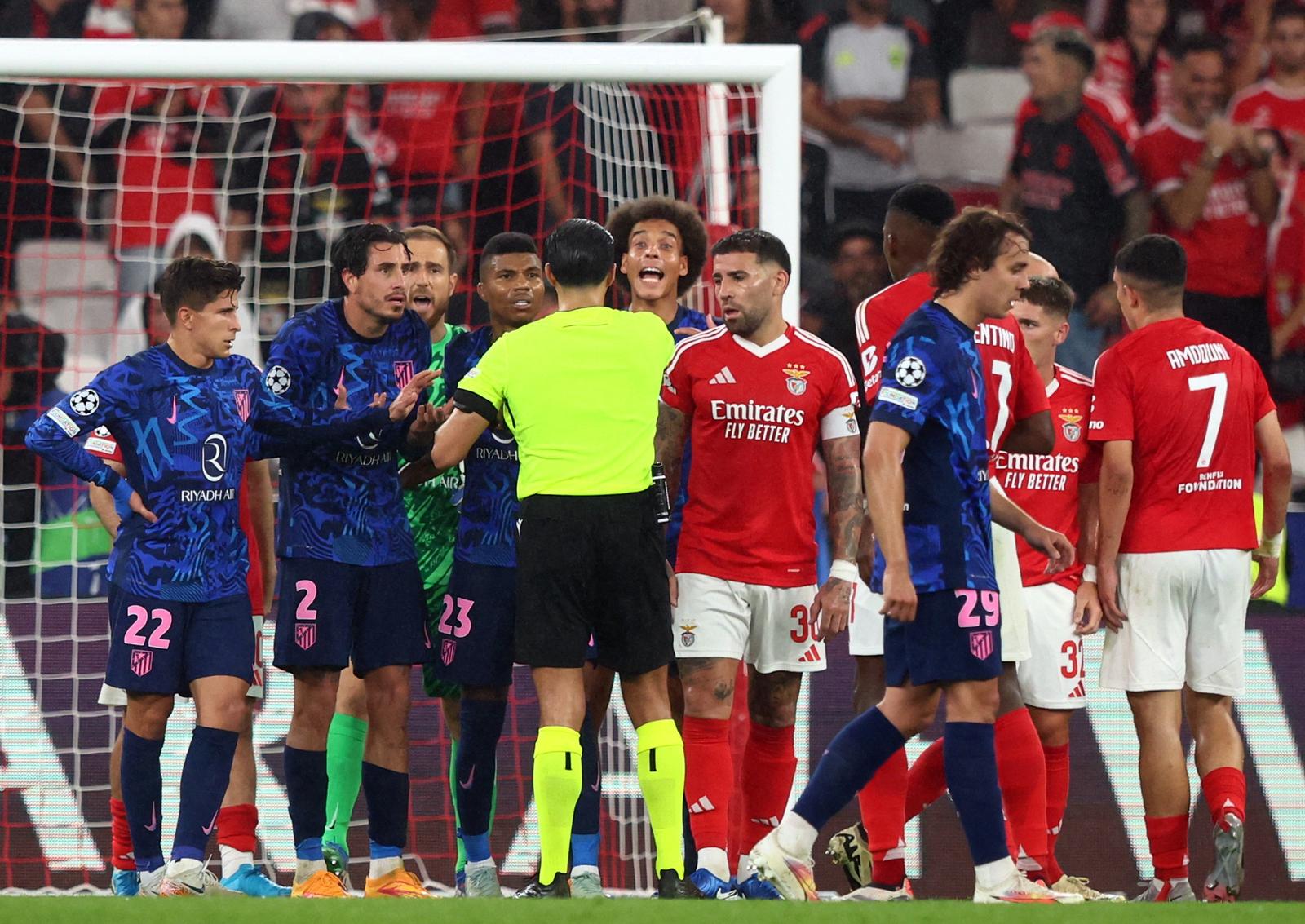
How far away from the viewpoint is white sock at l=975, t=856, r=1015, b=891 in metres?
4.55

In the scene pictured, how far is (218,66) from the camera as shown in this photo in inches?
248

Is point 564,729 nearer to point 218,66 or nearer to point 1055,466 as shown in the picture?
point 1055,466

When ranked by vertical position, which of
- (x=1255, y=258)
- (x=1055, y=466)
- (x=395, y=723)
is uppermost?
(x=1255, y=258)

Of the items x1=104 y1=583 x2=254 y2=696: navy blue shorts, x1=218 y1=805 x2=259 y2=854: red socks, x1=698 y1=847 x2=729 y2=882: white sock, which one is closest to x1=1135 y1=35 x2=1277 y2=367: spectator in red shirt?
x1=698 y1=847 x2=729 y2=882: white sock

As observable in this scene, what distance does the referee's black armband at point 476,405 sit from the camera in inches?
191

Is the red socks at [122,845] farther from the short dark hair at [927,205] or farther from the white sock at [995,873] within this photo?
the short dark hair at [927,205]

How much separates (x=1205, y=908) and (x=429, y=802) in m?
3.31

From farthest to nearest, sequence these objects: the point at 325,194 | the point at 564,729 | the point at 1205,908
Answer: the point at 325,194 → the point at 564,729 → the point at 1205,908

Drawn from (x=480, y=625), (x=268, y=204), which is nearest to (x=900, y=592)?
(x=480, y=625)

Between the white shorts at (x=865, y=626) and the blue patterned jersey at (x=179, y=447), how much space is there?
5.52ft

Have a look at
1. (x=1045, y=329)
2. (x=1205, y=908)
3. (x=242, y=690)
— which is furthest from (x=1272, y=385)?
(x=242, y=690)

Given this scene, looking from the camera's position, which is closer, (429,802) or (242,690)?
(242,690)

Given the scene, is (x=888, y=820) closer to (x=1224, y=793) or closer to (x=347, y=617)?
(x=1224, y=793)

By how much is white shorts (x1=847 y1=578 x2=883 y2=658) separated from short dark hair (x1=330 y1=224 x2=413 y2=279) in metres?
1.88
